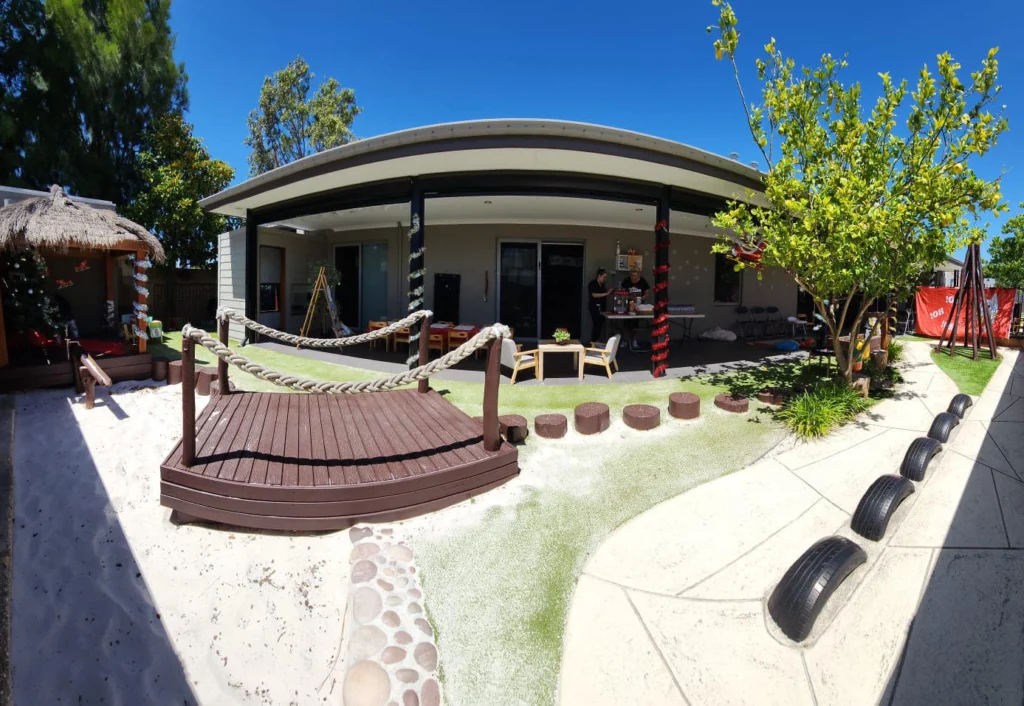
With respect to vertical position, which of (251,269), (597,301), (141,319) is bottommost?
(141,319)

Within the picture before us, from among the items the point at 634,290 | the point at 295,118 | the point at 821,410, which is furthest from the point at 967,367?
the point at 295,118

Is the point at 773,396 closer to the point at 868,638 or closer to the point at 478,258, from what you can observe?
the point at 868,638

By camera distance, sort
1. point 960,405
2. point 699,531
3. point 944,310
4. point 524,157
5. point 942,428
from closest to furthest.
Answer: point 699,531, point 942,428, point 960,405, point 524,157, point 944,310

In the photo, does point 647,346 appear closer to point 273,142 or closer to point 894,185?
point 894,185

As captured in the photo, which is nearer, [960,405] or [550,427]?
[550,427]

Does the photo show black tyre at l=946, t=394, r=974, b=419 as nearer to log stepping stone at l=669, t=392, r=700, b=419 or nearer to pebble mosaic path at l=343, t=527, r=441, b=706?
log stepping stone at l=669, t=392, r=700, b=419

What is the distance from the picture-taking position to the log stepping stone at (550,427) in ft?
14.6

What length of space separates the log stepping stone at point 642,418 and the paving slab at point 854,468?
4.17 feet

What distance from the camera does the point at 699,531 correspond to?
299 centimetres

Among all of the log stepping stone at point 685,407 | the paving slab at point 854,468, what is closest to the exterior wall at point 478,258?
the log stepping stone at point 685,407

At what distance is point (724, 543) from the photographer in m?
2.86

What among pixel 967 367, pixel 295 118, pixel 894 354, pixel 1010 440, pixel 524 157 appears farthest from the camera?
pixel 295 118

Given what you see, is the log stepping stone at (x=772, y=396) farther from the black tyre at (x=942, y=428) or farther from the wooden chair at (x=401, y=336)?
the wooden chair at (x=401, y=336)

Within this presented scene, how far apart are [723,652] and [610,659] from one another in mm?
501
